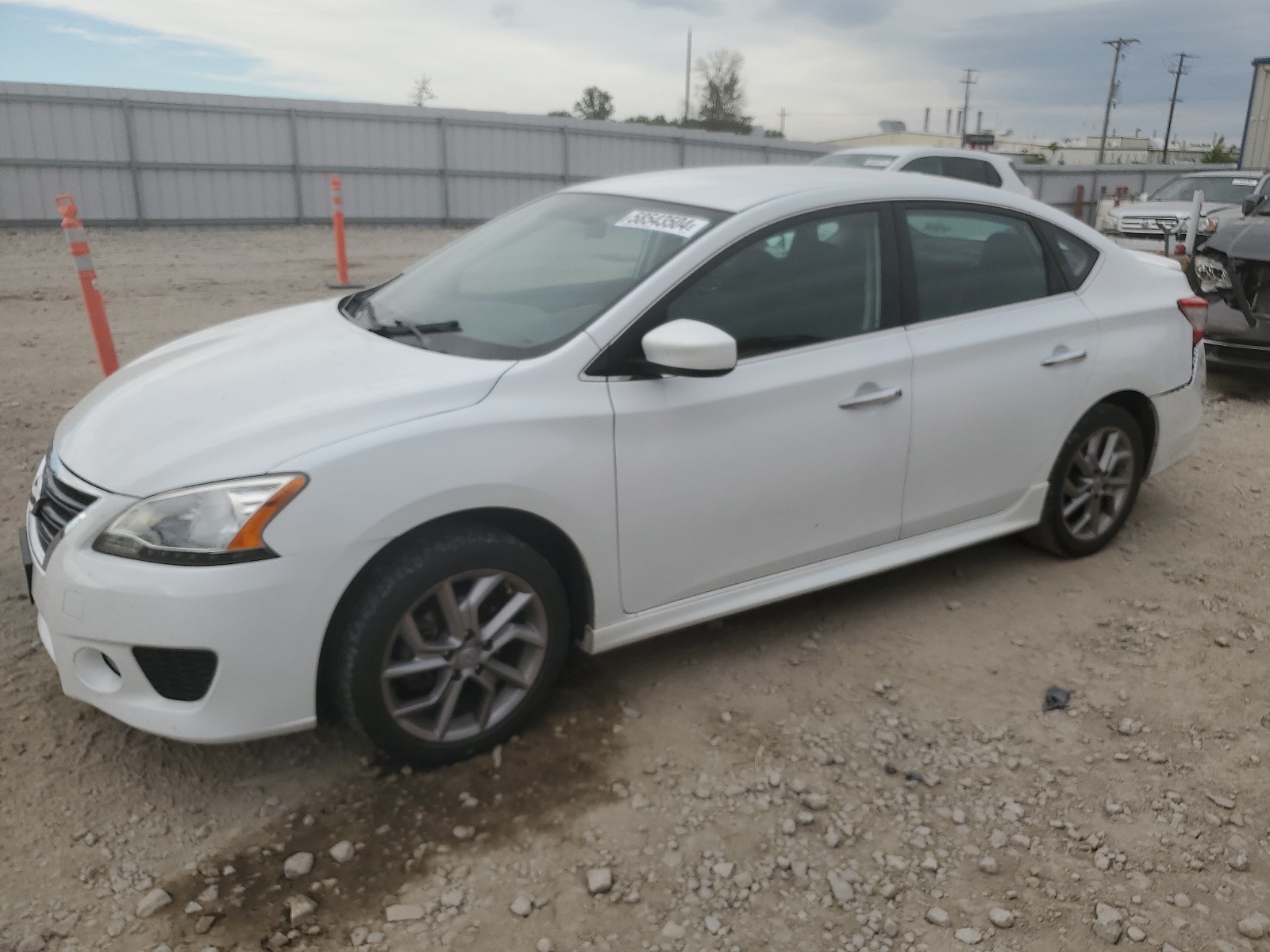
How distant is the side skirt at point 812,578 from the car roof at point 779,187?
122 centimetres

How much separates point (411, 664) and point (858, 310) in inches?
75.4

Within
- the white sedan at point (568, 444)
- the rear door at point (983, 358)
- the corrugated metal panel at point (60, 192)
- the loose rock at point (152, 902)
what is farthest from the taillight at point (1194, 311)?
the corrugated metal panel at point (60, 192)

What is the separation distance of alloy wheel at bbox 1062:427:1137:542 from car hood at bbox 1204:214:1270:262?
378 centimetres

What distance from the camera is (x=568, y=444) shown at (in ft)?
9.25

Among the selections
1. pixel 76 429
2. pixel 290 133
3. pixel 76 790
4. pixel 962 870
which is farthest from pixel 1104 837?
pixel 290 133

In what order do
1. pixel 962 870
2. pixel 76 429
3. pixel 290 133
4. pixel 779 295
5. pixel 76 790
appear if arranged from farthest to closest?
pixel 290 133 < pixel 779 295 < pixel 76 429 < pixel 76 790 < pixel 962 870

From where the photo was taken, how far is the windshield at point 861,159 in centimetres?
1093

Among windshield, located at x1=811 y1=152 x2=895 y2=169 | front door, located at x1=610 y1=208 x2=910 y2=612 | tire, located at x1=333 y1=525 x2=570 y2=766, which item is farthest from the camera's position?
windshield, located at x1=811 y1=152 x2=895 y2=169

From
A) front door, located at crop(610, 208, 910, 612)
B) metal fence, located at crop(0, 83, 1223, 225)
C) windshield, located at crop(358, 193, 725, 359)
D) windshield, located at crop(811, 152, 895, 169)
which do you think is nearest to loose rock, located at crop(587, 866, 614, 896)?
front door, located at crop(610, 208, 910, 612)

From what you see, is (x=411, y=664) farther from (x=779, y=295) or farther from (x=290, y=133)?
(x=290, y=133)

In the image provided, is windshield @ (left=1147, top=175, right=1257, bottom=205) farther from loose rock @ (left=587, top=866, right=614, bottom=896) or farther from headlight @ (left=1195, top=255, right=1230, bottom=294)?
loose rock @ (left=587, top=866, right=614, bottom=896)

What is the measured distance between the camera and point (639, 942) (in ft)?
7.55

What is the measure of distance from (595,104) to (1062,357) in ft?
197

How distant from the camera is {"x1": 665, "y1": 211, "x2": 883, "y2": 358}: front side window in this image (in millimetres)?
3150
